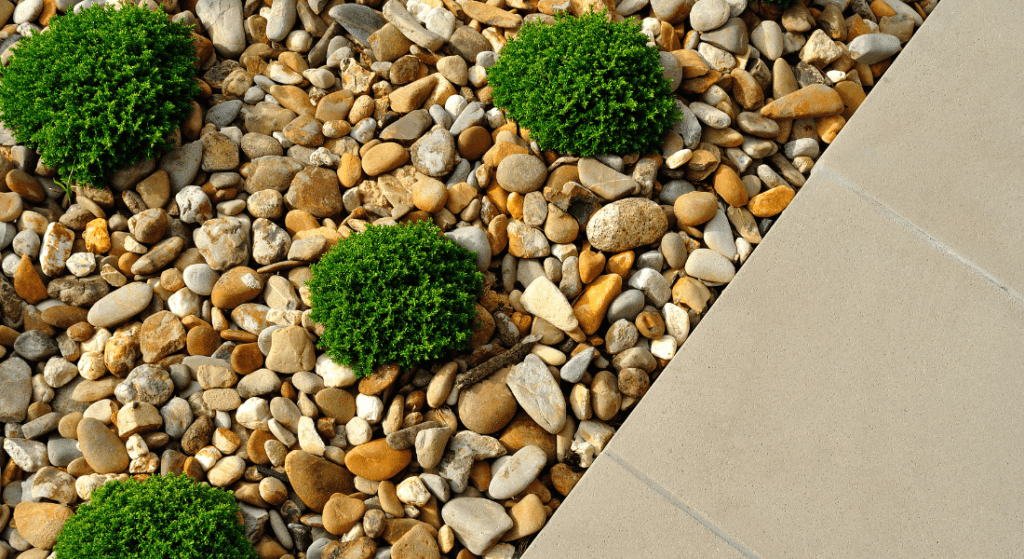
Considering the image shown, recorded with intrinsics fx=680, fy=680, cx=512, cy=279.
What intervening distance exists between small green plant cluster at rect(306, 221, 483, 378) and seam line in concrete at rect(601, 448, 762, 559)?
84cm

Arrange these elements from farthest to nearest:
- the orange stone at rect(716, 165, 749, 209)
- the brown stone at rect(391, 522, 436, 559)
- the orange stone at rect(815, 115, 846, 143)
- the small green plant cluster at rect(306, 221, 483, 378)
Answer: the orange stone at rect(815, 115, 846, 143) → the orange stone at rect(716, 165, 749, 209) → the small green plant cluster at rect(306, 221, 483, 378) → the brown stone at rect(391, 522, 436, 559)

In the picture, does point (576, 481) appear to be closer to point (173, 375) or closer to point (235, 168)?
point (173, 375)

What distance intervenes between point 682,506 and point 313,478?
156cm

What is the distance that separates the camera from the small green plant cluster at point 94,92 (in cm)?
322

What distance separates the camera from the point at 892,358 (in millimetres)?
3066

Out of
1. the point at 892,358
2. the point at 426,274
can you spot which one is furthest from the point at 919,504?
the point at 426,274

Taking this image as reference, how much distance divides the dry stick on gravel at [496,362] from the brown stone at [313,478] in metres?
0.44

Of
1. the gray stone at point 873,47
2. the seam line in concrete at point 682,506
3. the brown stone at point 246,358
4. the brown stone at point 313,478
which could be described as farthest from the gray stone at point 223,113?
the gray stone at point 873,47

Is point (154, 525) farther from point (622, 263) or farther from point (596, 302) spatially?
point (622, 263)

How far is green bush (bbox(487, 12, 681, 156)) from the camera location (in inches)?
124

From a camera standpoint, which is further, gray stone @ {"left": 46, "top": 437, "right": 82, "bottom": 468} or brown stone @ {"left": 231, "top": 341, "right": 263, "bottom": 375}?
brown stone @ {"left": 231, "top": 341, "right": 263, "bottom": 375}

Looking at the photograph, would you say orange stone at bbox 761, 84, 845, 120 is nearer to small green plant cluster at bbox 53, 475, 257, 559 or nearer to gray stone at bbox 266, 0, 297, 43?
gray stone at bbox 266, 0, 297, 43

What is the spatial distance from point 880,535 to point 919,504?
0.76ft

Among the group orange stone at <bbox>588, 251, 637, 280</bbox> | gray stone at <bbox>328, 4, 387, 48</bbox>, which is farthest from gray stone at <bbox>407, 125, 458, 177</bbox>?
orange stone at <bbox>588, 251, 637, 280</bbox>
